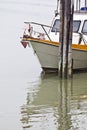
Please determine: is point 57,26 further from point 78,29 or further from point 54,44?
point 54,44

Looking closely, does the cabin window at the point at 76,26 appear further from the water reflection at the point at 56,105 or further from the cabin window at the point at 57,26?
the water reflection at the point at 56,105

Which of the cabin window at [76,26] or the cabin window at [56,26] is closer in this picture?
the cabin window at [76,26]

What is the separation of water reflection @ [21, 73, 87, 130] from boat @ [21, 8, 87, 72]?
1.56 feet

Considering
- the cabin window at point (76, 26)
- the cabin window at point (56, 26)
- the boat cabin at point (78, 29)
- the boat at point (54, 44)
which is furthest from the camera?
the cabin window at point (56, 26)

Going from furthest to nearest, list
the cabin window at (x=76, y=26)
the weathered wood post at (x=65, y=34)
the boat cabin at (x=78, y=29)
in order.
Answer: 1. the cabin window at (x=76, y=26)
2. the boat cabin at (x=78, y=29)
3. the weathered wood post at (x=65, y=34)

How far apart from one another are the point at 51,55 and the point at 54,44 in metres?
0.53

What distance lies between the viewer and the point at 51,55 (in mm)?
18016

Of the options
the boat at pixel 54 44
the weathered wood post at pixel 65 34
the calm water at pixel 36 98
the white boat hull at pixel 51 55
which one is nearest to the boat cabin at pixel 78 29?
the boat at pixel 54 44

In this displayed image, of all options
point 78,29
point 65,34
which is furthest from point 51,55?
point 78,29

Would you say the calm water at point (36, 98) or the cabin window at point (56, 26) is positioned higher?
the cabin window at point (56, 26)

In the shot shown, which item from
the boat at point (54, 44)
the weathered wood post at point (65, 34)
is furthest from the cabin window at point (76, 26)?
the weathered wood post at point (65, 34)

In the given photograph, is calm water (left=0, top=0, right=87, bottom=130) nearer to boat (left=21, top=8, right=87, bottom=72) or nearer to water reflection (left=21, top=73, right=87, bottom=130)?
water reflection (left=21, top=73, right=87, bottom=130)

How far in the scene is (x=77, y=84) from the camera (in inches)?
669

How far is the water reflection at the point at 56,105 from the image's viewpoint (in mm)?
11962
